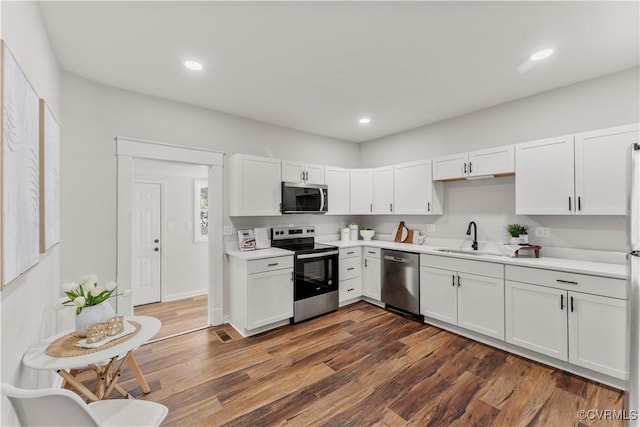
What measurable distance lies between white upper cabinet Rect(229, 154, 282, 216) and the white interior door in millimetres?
1709

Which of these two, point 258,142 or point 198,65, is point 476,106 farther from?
point 198,65

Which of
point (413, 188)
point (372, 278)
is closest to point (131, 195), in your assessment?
point (372, 278)

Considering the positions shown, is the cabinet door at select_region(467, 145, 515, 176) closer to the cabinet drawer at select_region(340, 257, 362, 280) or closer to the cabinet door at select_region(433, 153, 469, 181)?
the cabinet door at select_region(433, 153, 469, 181)

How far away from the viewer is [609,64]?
2.44m

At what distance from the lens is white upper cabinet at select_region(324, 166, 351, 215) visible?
14.3 ft

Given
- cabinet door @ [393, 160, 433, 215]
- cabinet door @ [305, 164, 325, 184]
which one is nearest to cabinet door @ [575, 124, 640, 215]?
cabinet door @ [393, 160, 433, 215]

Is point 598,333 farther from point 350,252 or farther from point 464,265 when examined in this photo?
point 350,252

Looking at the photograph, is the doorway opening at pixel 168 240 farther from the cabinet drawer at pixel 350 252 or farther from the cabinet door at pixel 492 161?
the cabinet door at pixel 492 161

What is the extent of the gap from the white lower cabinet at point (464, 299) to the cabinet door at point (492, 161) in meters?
1.19

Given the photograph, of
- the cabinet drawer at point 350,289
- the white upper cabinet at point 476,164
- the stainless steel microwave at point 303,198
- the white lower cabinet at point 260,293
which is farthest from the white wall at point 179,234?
the white upper cabinet at point 476,164

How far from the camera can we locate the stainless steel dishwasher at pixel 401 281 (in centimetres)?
357

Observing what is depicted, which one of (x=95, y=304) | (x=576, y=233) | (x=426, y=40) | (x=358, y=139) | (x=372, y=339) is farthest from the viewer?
(x=358, y=139)

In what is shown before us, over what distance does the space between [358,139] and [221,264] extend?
10.2ft

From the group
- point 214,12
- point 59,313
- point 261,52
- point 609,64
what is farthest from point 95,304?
point 609,64
